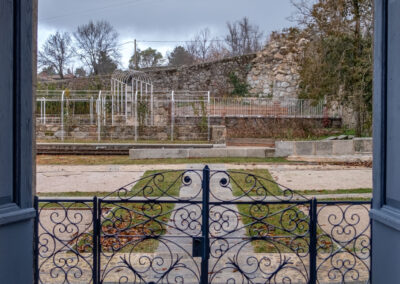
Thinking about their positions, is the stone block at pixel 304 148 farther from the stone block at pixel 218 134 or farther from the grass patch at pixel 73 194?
the grass patch at pixel 73 194

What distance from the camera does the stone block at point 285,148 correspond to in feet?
49.0

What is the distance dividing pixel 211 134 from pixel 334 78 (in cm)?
579

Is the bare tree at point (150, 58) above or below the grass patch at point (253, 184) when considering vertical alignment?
above

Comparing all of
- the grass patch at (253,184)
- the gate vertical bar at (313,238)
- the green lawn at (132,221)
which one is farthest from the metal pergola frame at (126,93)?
the gate vertical bar at (313,238)

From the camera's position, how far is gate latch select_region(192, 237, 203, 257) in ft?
11.9

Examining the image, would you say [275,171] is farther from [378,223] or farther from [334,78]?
[378,223]

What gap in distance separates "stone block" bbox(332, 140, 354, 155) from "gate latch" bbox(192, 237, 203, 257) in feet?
38.3

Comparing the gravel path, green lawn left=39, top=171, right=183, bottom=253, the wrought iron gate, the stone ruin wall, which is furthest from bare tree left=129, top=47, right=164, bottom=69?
the wrought iron gate

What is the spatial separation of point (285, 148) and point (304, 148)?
0.61 metres

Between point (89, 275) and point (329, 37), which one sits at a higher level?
point (329, 37)

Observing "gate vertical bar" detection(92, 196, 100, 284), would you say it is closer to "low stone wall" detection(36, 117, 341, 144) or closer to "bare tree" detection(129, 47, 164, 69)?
"low stone wall" detection(36, 117, 341, 144)

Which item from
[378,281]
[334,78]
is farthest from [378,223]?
[334,78]

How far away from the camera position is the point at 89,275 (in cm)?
431

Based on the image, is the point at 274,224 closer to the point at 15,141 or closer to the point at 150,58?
the point at 15,141
